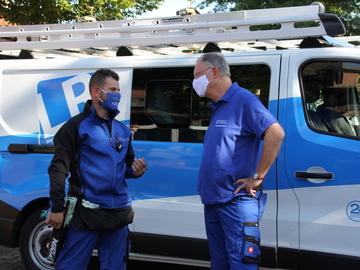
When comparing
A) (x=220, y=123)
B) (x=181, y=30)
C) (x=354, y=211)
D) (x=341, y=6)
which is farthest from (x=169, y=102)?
(x=341, y=6)

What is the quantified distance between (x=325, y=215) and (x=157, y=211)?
1318 mm

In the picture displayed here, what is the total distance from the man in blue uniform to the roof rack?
87 cm

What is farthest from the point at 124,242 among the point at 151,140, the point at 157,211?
the point at 151,140

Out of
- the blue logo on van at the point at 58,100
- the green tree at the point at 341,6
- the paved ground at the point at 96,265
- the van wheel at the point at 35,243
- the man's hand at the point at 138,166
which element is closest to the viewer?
the man's hand at the point at 138,166

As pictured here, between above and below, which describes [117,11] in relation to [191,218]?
above

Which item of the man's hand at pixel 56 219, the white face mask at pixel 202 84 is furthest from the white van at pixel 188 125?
the man's hand at pixel 56 219

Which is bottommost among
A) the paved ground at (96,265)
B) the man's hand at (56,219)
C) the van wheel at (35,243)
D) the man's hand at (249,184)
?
the paved ground at (96,265)

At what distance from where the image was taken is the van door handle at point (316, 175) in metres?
2.96

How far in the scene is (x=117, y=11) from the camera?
11.6 m

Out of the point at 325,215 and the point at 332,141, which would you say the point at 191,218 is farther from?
the point at 332,141

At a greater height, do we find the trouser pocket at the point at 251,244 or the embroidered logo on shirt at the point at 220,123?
the embroidered logo on shirt at the point at 220,123

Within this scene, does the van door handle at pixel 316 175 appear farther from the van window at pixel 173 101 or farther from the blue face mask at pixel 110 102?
the blue face mask at pixel 110 102

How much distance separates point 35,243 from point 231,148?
7.53ft

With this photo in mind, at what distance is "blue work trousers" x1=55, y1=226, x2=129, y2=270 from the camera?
270cm
